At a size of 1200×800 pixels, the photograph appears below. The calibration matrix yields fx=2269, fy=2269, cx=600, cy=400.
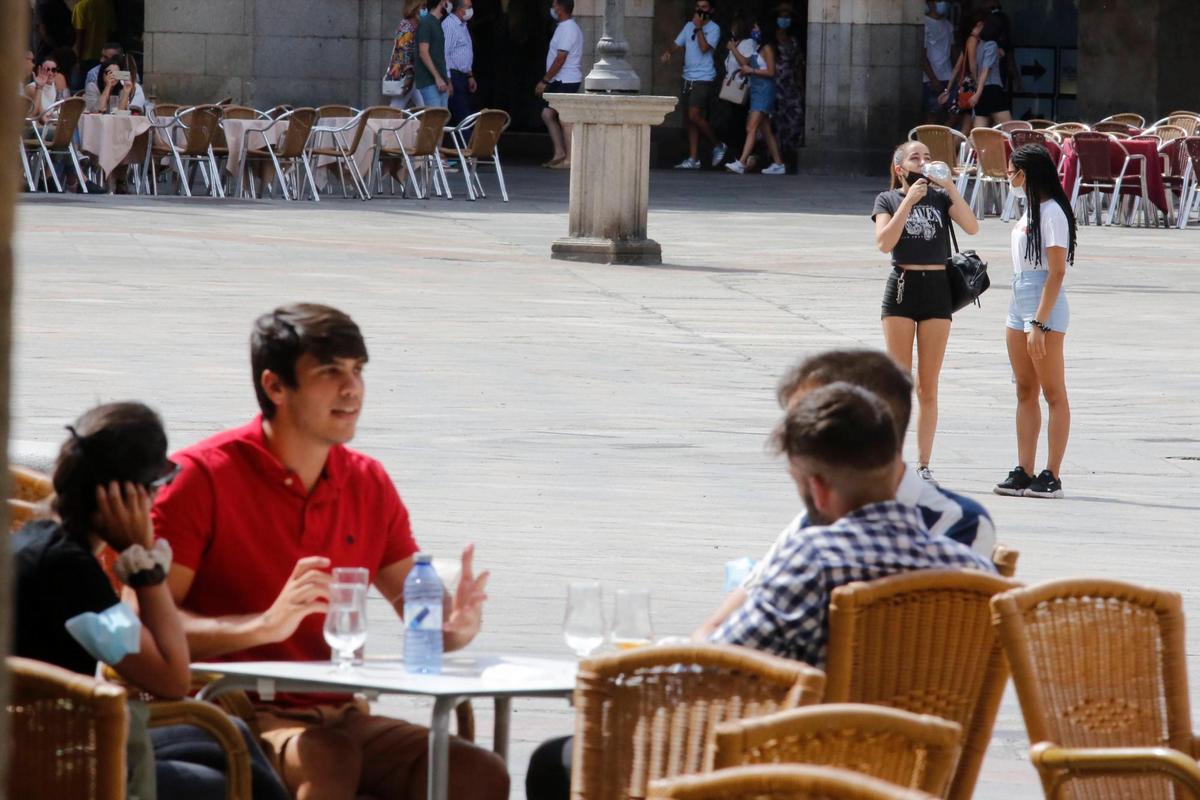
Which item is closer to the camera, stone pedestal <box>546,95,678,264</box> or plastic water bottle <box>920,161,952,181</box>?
plastic water bottle <box>920,161,952,181</box>

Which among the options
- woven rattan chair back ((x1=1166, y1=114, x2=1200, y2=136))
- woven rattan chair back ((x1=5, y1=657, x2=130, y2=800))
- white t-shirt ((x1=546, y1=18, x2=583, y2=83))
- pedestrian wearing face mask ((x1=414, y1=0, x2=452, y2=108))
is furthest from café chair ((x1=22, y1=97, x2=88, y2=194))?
woven rattan chair back ((x1=5, y1=657, x2=130, y2=800))

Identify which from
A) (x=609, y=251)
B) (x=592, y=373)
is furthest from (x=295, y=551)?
(x=609, y=251)

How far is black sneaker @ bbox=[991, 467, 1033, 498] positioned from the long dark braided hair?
2.94ft

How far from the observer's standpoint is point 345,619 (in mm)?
4008

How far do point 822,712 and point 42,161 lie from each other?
68.3 ft

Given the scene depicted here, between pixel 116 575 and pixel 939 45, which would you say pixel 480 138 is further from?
pixel 116 575

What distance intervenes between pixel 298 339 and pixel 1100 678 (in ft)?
5.25

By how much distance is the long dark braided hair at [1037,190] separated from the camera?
919cm

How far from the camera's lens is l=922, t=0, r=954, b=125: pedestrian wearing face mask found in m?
30.0

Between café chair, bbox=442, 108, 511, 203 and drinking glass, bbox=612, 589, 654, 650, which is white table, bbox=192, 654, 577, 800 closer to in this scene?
drinking glass, bbox=612, 589, 654, 650

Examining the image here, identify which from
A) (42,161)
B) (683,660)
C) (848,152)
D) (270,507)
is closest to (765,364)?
(270,507)

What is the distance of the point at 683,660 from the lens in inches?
132

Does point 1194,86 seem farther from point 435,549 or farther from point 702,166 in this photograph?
point 435,549

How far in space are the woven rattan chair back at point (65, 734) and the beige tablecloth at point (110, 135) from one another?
18.9 meters
